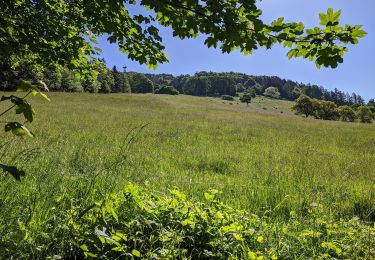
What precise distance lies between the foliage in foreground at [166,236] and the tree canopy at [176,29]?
197 centimetres

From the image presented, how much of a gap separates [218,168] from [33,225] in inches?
249

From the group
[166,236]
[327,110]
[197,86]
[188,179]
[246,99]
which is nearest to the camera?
[166,236]

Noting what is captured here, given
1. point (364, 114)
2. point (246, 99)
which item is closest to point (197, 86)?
point (246, 99)

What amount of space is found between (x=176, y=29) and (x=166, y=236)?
2.48 m

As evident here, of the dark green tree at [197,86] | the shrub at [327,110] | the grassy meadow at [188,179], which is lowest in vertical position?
the grassy meadow at [188,179]

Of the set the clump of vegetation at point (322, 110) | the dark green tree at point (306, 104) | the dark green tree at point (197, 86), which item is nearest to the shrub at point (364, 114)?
the clump of vegetation at point (322, 110)

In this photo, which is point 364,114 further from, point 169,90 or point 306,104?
point 169,90

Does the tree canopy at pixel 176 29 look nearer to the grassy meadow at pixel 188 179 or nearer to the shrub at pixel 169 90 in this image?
the grassy meadow at pixel 188 179

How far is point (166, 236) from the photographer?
3.33m

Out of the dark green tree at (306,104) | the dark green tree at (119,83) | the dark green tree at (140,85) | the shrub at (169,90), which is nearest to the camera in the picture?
the dark green tree at (306,104)

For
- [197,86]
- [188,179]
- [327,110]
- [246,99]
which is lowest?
[188,179]

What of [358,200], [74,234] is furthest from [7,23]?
[358,200]

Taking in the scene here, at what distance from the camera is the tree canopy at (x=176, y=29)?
3178mm

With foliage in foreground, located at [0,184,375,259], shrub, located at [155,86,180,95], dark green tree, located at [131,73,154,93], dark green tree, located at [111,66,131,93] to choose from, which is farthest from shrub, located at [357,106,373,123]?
foliage in foreground, located at [0,184,375,259]
